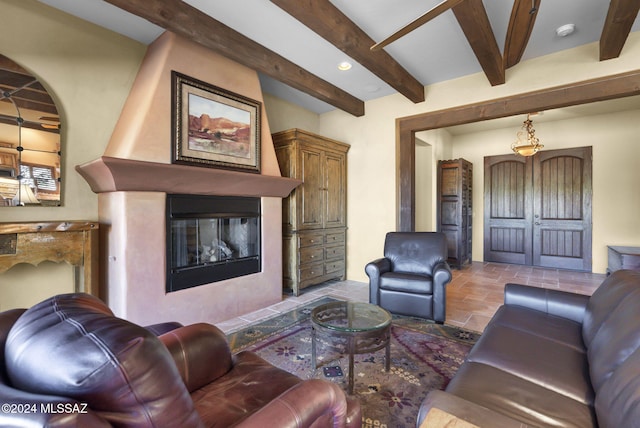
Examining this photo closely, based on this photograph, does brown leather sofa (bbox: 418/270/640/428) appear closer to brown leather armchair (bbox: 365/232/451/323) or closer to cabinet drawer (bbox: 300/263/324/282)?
brown leather armchair (bbox: 365/232/451/323)

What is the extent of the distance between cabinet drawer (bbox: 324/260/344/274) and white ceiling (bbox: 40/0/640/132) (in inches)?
109

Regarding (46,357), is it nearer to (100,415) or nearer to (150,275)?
(100,415)

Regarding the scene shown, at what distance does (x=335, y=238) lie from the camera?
15.9 feet

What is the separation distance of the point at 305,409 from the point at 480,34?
314 centimetres

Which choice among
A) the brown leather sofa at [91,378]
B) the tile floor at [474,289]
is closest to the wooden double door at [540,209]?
the tile floor at [474,289]

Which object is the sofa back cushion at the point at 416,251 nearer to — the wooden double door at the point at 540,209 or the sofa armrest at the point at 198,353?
the sofa armrest at the point at 198,353

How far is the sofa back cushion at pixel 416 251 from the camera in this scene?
346 cm

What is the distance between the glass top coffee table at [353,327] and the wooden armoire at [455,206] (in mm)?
4071

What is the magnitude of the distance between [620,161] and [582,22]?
387 centimetres

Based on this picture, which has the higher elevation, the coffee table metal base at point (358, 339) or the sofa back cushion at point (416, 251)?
the sofa back cushion at point (416, 251)

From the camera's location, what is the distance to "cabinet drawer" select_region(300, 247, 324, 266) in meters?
4.26

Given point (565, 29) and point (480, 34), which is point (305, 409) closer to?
point (480, 34)

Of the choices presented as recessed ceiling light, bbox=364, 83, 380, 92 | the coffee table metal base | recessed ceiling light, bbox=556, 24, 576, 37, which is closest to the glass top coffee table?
the coffee table metal base

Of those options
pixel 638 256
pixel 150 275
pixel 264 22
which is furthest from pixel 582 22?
pixel 150 275
